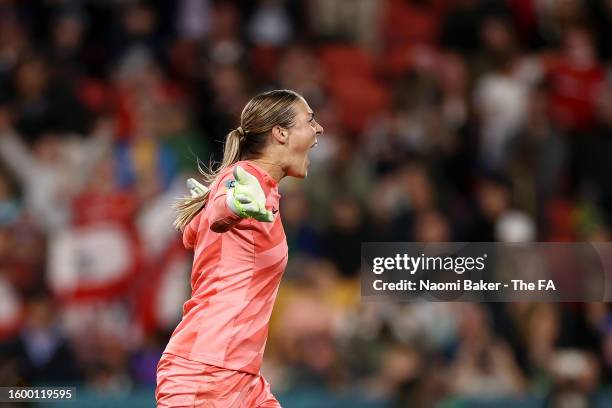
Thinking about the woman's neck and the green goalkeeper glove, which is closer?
the green goalkeeper glove

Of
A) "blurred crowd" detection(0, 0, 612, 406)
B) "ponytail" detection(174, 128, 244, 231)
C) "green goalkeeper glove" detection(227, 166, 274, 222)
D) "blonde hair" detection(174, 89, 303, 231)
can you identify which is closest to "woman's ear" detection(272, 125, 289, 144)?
"blonde hair" detection(174, 89, 303, 231)

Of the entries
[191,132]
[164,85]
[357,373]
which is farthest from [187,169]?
[357,373]

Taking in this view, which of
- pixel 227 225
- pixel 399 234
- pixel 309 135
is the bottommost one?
pixel 227 225

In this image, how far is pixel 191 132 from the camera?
10164 millimetres

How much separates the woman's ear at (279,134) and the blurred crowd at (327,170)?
13.0 ft

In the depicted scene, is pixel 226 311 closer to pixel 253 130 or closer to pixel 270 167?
pixel 270 167

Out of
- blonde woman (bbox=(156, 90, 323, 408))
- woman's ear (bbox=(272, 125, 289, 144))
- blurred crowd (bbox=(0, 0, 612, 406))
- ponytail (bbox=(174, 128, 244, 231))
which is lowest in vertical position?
blonde woman (bbox=(156, 90, 323, 408))

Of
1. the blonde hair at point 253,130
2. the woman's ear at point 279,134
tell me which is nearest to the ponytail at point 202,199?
the blonde hair at point 253,130

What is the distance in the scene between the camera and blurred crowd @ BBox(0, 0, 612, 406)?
8.45m

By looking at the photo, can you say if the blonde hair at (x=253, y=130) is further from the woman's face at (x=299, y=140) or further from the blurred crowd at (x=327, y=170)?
the blurred crowd at (x=327, y=170)

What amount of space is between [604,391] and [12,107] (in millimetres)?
5441

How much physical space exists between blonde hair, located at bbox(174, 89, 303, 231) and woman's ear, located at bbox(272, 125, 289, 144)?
1 centimetres

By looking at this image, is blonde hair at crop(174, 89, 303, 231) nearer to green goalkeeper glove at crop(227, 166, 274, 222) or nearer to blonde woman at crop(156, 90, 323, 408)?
blonde woman at crop(156, 90, 323, 408)

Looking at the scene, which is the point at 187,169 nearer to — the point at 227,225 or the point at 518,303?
the point at 518,303
